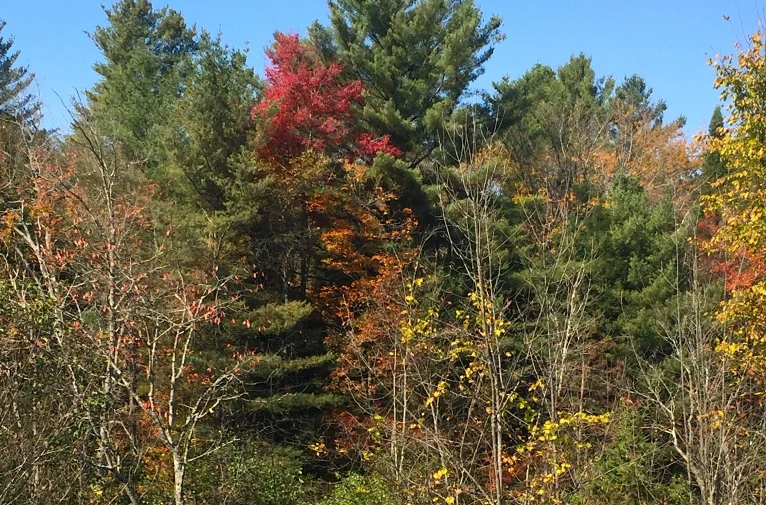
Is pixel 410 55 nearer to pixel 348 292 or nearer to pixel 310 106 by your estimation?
pixel 310 106

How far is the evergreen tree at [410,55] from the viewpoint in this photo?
1623 cm

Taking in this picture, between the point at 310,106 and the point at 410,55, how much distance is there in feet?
10.00

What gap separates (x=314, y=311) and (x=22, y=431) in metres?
10.2

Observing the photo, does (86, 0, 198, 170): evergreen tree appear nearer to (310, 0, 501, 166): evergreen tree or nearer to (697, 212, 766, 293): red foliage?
(310, 0, 501, 166): evergreen tree

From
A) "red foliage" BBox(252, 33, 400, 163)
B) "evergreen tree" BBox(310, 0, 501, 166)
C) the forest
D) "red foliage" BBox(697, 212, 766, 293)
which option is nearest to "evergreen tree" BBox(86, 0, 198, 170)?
the forest

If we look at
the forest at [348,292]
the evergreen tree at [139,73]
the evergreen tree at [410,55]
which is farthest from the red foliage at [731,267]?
the evergreen tree at [139,73]

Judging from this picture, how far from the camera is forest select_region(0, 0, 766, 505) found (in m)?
6.17

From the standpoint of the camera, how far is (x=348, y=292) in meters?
15.2

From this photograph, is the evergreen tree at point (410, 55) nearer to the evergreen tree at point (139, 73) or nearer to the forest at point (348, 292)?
the forest at point (348, 292)

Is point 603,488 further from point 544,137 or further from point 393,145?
point 544,137

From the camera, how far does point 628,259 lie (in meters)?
16.3

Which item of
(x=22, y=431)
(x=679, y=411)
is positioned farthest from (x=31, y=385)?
(x=679, y=411)

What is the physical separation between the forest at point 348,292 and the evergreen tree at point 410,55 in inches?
3.2

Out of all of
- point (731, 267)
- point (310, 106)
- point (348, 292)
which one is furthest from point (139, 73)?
point (731, 267)
